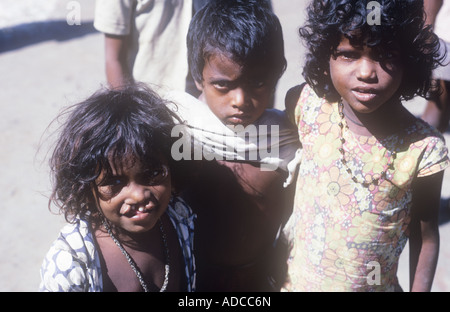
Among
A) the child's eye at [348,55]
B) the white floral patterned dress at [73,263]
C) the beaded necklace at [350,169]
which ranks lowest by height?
the white floral patterned dress at [73,263]

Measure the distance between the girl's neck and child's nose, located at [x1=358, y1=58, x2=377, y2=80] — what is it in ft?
0.57

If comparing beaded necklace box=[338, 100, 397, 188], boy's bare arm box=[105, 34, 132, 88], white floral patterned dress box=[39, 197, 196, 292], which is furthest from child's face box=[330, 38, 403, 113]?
boy's bare arm box=[105, 34, 132, 88]

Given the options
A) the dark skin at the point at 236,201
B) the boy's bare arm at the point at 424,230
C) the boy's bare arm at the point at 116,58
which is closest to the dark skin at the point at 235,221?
the dark skin at the point at 236,201

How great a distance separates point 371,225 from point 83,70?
415 centimetres

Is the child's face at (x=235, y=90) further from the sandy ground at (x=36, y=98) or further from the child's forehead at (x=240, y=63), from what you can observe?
the sandy ground at (x=36, y=98)

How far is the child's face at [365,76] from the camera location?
1.23 metres

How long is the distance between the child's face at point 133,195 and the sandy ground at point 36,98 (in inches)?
8.3

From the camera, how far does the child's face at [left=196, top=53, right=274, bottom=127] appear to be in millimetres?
1431

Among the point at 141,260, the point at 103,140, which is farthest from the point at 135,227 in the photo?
the point at 103,140

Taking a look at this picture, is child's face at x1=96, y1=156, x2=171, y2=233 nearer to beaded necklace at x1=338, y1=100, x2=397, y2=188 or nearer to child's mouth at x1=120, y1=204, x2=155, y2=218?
child's mouth at x1=120, y1=204, x2=155, y2=218

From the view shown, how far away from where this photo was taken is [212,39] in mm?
1470
